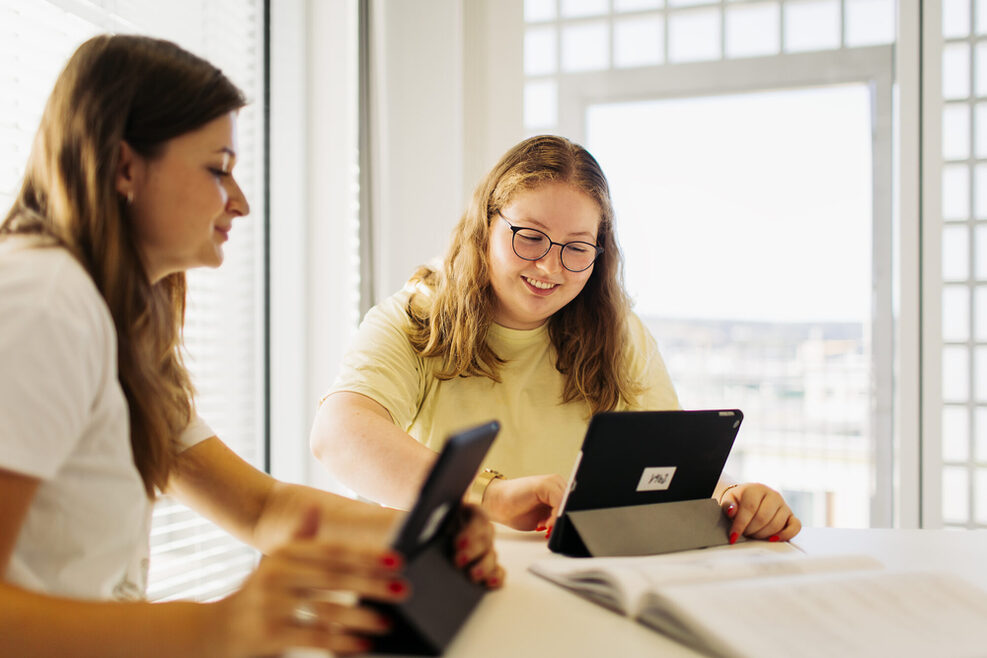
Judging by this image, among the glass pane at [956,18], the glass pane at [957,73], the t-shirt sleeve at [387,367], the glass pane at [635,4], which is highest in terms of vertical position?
the glass pane at [635,4]

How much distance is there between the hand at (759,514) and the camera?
1.13 m

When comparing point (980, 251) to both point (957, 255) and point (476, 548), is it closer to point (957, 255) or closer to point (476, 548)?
point (957, 255)

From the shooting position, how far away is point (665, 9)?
9.60 ft

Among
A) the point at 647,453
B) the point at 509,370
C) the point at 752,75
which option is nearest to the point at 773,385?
the point at 752,75

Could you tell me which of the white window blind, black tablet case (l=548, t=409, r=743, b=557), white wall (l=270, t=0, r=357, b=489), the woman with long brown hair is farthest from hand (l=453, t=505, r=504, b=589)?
white wall (l=270, t=0, r=357, b=489)

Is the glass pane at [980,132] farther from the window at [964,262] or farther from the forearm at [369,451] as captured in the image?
the forearm at [369,451]

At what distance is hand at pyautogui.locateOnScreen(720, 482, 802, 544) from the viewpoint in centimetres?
113

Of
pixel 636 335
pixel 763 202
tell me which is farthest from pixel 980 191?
pixel 636 335

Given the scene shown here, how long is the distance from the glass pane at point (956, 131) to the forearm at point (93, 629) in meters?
2.77

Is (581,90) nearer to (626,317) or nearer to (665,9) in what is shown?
(665,9)

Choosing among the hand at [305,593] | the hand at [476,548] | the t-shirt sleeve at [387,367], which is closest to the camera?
the hand at [305,593]

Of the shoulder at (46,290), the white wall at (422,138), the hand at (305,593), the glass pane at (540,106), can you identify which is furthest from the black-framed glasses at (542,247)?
the glass pane at (540,106)

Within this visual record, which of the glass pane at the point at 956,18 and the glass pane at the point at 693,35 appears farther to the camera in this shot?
the glass pane at the point at 693,35

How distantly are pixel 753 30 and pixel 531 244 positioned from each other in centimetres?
181
